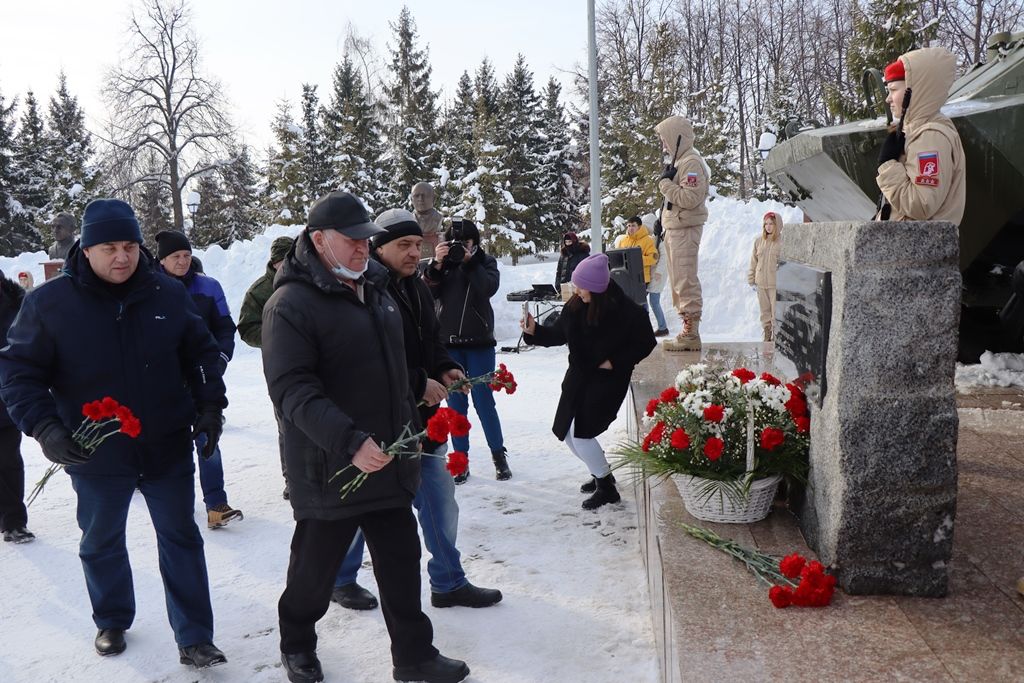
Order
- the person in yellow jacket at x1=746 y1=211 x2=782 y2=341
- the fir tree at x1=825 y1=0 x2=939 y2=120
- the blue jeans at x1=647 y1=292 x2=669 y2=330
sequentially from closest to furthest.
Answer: the person in yellow jacket at x1=746 y1=211 x2=782 y2=341 → the blue jeans at x1=647 y1=292 x2=669 y2=330 → the fir tree at x1=825 y1=0 x2=939 y2=120

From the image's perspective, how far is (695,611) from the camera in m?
2.83

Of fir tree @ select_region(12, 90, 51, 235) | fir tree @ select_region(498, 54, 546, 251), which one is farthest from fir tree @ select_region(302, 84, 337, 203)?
fir tree @ select_region(12, 90, 51, 235)

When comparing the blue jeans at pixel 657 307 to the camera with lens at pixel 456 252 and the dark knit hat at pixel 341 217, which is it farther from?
the dark knit hat at pixel 341 217

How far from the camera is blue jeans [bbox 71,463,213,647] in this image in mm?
3494

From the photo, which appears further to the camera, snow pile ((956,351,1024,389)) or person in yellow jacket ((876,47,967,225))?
snow pile ((956,351,1024,389))

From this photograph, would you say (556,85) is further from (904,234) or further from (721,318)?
(904,234)

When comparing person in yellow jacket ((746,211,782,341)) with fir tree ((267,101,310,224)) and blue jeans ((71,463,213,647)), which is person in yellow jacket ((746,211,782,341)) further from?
fir tree ((267,101,310,224))

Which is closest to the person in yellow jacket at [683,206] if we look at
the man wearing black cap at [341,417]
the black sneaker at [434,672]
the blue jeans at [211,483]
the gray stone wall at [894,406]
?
the blue jeans at [211,483]

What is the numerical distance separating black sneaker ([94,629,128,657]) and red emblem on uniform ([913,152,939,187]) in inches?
165

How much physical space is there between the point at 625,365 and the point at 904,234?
2.56 metres

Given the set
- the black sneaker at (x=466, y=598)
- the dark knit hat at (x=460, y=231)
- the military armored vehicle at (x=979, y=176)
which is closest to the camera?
the black sneaker at (x=466, y=598)

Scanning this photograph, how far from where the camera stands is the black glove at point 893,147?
383cm

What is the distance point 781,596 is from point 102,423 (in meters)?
2.64

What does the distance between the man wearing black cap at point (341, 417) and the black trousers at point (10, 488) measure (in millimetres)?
3009
